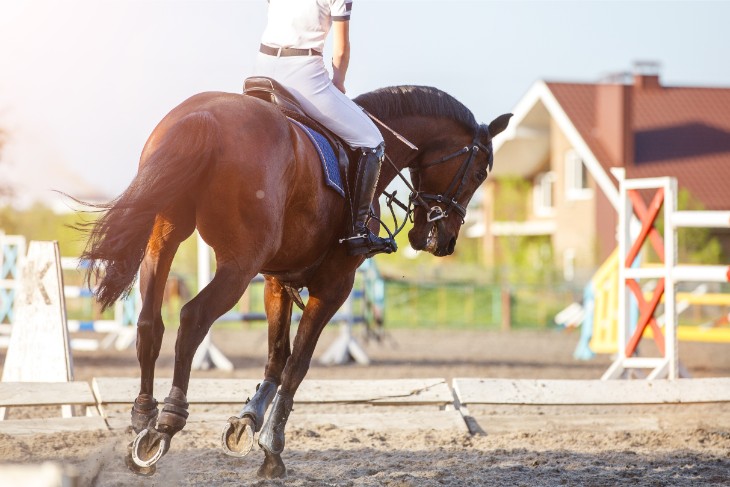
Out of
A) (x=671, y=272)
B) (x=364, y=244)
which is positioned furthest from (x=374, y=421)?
(x=671, y=272)

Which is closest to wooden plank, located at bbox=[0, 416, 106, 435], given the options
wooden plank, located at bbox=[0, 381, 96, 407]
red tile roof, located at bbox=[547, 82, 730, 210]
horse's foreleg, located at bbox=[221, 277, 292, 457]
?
wooden plank, located at bbox=[0, 381, 96, 407]

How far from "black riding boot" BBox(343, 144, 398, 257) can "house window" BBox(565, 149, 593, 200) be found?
960 inches

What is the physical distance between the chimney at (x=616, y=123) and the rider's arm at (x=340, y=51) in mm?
22432

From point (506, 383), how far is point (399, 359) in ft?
25.5

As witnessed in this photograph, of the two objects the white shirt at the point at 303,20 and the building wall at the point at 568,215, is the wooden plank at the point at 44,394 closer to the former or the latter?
the white shirt at the point at 303,20

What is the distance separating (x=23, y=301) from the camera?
20.8 feet

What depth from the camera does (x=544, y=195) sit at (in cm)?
3197

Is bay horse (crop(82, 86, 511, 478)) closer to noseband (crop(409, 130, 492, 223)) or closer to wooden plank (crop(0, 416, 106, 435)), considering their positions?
noseband (crop(409, 130, 492, 223))

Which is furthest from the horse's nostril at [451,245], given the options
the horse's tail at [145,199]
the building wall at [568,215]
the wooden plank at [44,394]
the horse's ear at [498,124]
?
the building wall at [568,215]

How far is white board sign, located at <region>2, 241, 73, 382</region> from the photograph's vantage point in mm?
6312

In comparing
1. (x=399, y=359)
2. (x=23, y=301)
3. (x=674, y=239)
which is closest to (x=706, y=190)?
(x=399, y=359)

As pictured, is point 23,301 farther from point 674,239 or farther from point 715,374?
point 715,374

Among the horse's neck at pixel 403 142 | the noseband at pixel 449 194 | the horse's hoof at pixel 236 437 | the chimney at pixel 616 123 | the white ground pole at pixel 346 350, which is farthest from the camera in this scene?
the chimney at pixel 616 123

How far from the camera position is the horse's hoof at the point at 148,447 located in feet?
12.4
